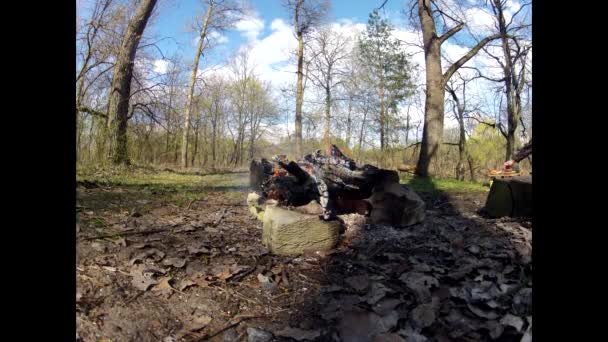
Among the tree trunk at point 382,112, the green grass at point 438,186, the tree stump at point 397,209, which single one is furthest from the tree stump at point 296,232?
the tree trunk at point 382,112

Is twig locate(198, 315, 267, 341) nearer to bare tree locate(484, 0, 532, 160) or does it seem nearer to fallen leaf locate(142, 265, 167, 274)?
fallen leaf locate(142, 265, 167, 274)

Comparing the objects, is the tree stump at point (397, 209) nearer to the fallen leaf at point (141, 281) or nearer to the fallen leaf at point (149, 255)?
the fallen leaf at point (149, 255)

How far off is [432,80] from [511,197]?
8.67ft

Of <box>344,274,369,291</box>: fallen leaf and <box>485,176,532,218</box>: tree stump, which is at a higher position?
<box>485,176,532,218</box>: tree stump

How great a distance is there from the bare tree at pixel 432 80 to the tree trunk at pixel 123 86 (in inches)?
140

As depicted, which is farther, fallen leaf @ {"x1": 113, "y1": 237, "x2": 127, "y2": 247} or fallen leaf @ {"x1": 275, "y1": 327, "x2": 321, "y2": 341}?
fallen leaf @ {"x1": 113, "y1": 237, "x2": 127, "y2": 247}

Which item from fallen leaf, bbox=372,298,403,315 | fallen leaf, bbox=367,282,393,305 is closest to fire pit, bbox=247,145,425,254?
fallen leaf, bbox=367,282,393,305

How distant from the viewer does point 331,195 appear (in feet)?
7.87

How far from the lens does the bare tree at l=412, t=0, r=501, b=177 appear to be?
14.7 feet
